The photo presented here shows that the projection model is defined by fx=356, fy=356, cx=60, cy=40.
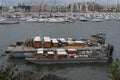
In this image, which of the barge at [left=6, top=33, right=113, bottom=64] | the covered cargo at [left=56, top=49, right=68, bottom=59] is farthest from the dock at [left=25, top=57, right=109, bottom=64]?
the covered cargo at [left=56, top=49, right=68, bottom=59]

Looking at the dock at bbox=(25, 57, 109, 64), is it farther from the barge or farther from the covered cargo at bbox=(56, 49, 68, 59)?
the covered cargo at bbox=(56, 49, 68, 59)

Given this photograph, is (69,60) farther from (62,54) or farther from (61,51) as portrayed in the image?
(61,51)

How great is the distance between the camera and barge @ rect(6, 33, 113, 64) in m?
25.5

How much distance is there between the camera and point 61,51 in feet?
87.8

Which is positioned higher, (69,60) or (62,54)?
(62,54)

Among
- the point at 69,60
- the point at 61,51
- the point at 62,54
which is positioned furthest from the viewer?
the point at 61,51

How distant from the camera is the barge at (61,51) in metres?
25.5

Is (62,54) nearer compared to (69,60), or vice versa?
(69,60)

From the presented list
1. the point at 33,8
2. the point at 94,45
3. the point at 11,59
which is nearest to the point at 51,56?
the point at 11,59

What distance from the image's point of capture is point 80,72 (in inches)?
896

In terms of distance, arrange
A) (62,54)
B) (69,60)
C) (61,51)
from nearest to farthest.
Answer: (69,60)
(62,54)
(61,51)

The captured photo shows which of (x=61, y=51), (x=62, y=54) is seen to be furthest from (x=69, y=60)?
(x=61, y=51)

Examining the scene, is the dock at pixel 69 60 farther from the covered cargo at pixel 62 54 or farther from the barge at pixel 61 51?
the covered cargo at pixel 62 54

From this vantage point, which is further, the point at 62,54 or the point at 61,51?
the point at 61,51
